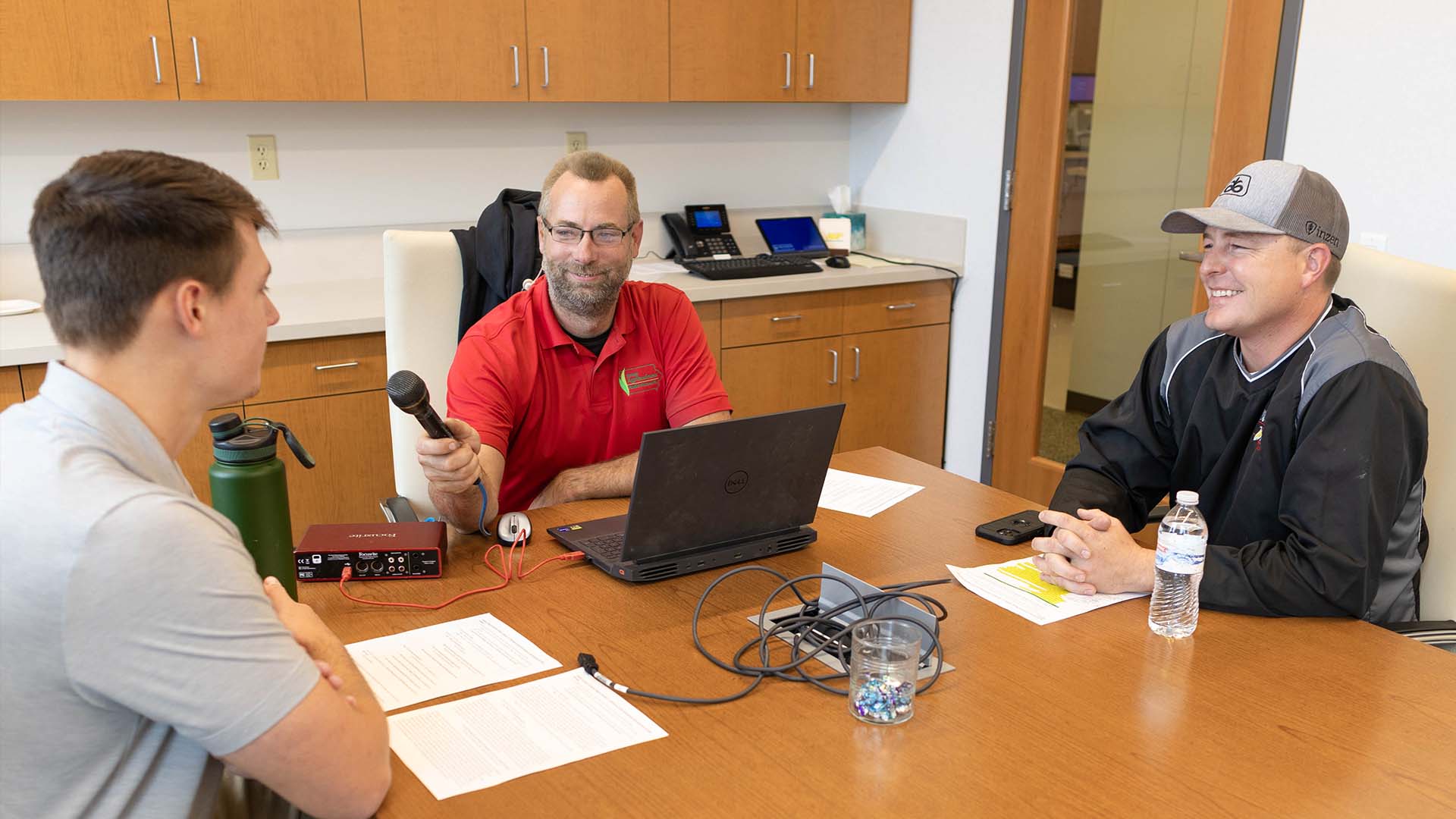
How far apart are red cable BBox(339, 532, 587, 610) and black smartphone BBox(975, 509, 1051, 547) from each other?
65cm

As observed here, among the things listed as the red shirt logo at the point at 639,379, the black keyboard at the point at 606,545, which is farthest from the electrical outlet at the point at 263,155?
the black keyboard at the point at 606,545

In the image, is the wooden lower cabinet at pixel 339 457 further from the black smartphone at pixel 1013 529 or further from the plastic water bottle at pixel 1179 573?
the plastic water bottle at pixel 1179 573

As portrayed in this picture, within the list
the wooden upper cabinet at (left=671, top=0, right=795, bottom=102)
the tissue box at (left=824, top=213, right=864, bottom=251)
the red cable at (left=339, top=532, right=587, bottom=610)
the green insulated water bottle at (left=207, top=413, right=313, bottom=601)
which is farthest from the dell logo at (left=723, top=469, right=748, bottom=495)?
the tissue box at (left=824, top=213, right=864, bottom=251)

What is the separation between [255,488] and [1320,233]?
162cm

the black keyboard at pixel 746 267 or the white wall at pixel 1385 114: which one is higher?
the white wall at pixel 1385 114

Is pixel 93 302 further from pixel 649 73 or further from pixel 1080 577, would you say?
pixel 649 73

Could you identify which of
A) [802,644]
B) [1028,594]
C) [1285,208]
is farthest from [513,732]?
[1285,208]

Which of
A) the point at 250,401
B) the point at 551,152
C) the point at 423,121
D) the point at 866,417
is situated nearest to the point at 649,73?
the point at 551,152

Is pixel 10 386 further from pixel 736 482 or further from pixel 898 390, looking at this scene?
pixel 898 390

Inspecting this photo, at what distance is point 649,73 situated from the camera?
358 cm

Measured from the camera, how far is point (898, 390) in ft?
13.1

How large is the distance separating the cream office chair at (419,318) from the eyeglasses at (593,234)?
0.73ft

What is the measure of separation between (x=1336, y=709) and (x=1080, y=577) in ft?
1.24

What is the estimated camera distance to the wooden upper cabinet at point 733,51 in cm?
363
